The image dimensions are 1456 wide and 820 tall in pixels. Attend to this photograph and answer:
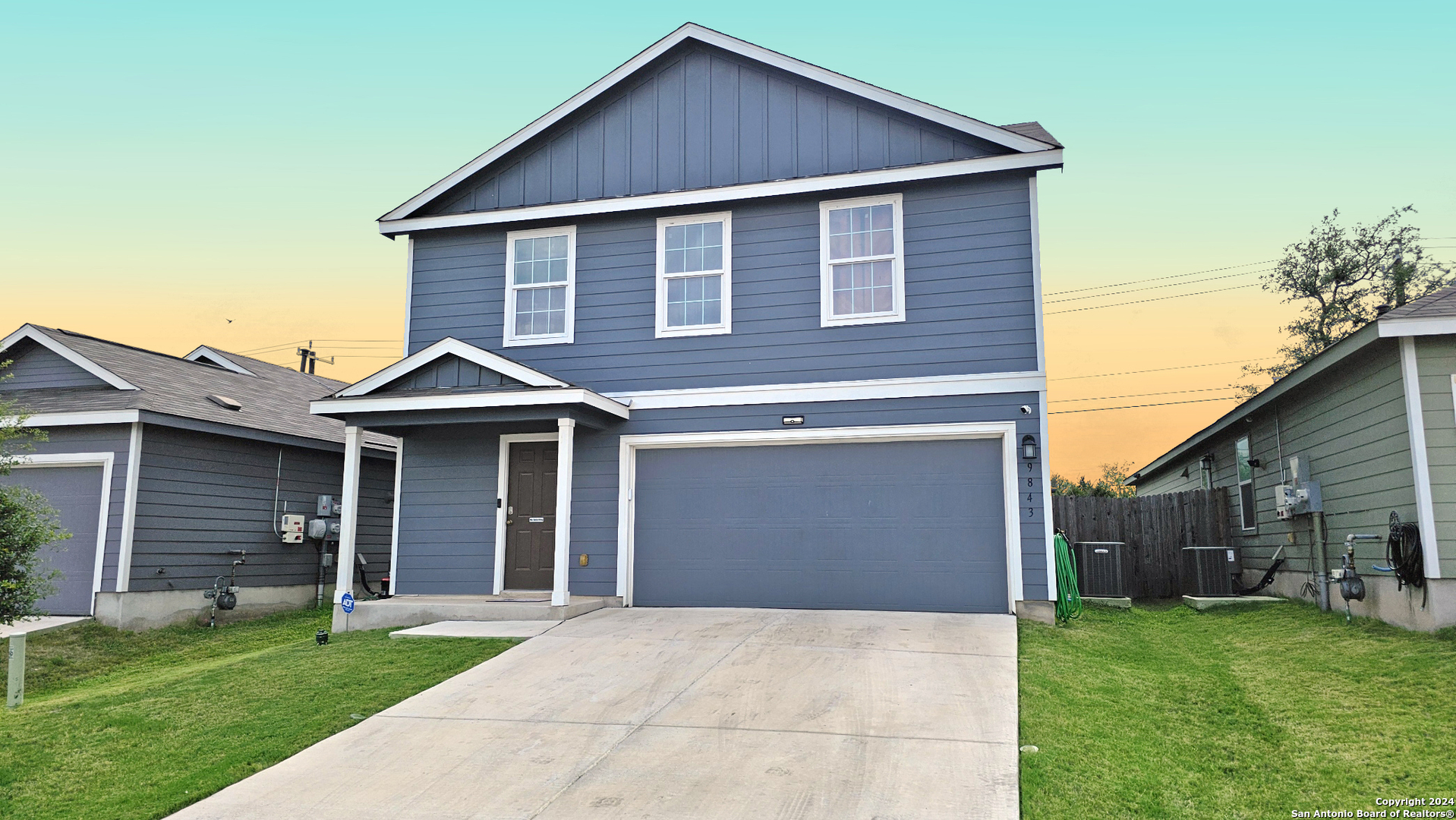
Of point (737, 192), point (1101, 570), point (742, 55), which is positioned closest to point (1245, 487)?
point (1101, 570)

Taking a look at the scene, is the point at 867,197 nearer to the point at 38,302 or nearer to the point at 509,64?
the point at 509,64

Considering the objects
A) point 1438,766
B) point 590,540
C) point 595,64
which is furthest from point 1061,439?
point 1438,766

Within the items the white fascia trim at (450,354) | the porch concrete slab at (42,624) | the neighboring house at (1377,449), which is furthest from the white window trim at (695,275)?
the porch concrete slab at (42,624)

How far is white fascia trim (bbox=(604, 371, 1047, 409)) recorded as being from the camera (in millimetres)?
10305

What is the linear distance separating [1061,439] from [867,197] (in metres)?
24.9

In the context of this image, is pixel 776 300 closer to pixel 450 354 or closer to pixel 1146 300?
pixel 450 354

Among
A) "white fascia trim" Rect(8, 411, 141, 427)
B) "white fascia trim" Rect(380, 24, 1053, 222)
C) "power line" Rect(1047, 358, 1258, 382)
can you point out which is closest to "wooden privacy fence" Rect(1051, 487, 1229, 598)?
"white fascia trim" Rect(380, 24, 1053, 222)

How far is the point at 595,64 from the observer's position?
15992 millimetres

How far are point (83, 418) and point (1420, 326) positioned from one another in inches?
608

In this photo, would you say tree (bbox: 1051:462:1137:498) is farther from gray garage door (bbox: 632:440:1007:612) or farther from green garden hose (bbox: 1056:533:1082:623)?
gray garage door (bbox: 632:440:1007:612)

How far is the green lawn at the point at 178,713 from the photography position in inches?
222

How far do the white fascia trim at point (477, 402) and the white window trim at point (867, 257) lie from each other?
274cm

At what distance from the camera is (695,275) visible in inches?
453

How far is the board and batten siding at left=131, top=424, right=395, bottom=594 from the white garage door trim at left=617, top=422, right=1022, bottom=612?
6.66m
